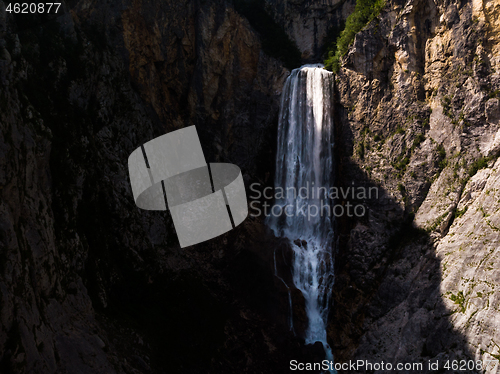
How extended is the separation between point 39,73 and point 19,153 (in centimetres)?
724

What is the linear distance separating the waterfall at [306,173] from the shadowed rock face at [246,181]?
3.44 feet

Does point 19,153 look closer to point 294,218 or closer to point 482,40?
point 294,218

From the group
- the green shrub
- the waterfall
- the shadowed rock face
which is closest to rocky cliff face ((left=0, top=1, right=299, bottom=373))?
the shadowed rock face

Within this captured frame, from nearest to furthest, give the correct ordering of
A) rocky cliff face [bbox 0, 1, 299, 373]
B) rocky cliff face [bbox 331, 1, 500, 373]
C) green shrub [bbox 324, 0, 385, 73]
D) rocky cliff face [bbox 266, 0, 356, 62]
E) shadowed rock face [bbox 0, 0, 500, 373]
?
rocky cliff face [bbox 0, 1, 299, 373] < shadowed rock face [bbox 0, 0, 500, 373] < rocky cliff face [bbox 331, 1, 500, 373] < green shrub [bbox 324, 0, 385, 73] < rocky cliff face [bbox 266, 0, 356, 62]

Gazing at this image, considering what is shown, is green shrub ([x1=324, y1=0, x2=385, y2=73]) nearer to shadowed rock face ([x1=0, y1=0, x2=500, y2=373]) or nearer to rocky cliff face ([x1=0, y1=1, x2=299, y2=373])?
shadowed rock face ([x1=0, y1=0, x2=500, y2=373])

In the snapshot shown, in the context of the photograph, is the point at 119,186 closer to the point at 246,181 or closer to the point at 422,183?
the point at 246,181

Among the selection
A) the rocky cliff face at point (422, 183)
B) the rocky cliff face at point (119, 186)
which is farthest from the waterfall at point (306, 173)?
the rocky cliff face at point (119, 186)

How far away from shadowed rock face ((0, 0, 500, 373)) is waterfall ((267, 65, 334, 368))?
1.05 m

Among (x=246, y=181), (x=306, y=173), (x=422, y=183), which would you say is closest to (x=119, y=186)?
(x=246, y=181)

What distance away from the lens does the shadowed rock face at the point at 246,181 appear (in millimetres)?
15031

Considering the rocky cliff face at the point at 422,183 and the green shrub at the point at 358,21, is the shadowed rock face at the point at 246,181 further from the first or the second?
the green shrub at the point at 358,21

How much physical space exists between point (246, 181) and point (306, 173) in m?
5.06

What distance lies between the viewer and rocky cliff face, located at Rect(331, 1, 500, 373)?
1883cm

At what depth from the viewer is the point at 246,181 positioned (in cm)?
3153
